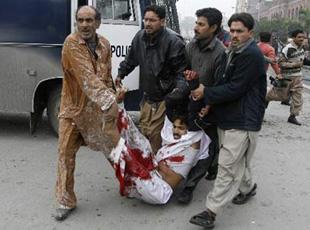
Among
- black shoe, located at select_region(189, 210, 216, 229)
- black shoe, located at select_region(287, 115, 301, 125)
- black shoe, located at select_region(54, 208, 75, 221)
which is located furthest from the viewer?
black shoe, located at select_region(287, 115, 301, 125)

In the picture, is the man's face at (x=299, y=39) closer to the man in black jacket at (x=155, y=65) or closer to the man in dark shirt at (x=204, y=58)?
the man in black jacket at (x=155, y=65)

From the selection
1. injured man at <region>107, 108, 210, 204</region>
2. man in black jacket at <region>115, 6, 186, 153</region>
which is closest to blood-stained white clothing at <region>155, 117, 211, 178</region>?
injured man at <region>107, 108, 210, 204</region>

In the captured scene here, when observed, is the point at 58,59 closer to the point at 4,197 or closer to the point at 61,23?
the point at 61,23

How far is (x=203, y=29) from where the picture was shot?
395cm

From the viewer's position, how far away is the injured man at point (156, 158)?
381cm

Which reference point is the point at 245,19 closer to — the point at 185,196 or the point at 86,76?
the point at 86,76

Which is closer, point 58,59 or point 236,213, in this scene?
point 236,213

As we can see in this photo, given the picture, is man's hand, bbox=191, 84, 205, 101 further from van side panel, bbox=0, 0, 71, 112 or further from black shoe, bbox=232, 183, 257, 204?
van side panel, bbox=0, 0, 71, 112

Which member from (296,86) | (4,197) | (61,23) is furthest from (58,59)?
(296,86)

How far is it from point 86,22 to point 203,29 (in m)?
1.00

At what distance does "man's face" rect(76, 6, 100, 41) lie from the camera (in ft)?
11.5

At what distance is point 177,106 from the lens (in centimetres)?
420

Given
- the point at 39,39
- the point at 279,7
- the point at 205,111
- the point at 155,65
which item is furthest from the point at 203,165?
the point at 279,7

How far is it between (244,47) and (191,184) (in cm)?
135
